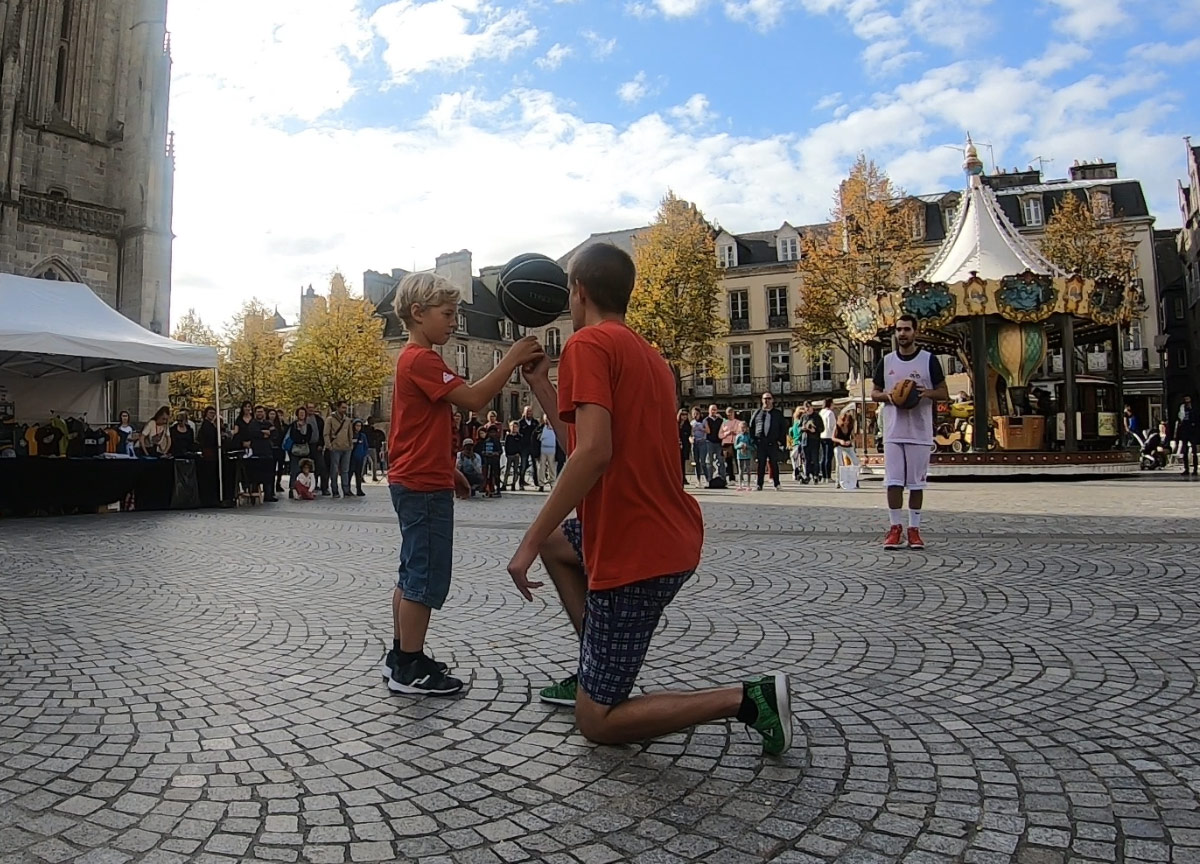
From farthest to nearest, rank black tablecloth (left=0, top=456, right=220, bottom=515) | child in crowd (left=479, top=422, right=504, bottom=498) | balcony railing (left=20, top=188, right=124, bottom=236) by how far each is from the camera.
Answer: balcony railing (left=20, top=188, right=124, bottom=236)
child in crowd (left=479, top=422, right=504, bottom=498)
black tablecloth (left=0, top=456, right=220, bottom=515)

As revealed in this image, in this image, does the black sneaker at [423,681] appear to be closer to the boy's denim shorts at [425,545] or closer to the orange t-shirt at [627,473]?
the boy's denim shorts at [425,545]

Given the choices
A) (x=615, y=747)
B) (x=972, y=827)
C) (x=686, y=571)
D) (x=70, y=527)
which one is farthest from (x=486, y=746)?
(x=70, y=527)

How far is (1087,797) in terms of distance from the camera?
2.41m

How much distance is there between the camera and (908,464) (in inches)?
289

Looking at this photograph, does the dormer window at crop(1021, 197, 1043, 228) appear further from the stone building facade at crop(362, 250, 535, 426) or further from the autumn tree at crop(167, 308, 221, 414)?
the autumn tree at crop(167, 308, 221, 414)

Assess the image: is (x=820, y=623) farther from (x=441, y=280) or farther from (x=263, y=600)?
(x=263, y=600)

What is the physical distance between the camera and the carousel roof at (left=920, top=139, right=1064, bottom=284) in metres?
21.6

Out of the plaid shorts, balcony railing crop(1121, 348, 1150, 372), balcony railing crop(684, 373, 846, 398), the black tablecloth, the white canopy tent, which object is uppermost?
balcony railing crop(1121, 348, 1150, 372)

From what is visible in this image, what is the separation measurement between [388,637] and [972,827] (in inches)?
124

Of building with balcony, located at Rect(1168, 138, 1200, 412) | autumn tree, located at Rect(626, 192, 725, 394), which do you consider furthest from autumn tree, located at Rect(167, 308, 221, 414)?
building with balcony, located at Rect(1168, 138, 1200, 412)

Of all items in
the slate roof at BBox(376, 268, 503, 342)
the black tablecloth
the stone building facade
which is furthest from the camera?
the slate roof at BBox(376, 268, 503, 342)

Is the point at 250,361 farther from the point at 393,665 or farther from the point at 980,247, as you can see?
the point at 393,665

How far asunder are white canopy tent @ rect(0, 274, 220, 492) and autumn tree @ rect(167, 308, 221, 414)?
31.3 metres

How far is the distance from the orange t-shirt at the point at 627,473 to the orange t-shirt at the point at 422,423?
99cm
